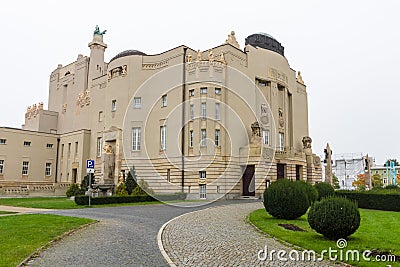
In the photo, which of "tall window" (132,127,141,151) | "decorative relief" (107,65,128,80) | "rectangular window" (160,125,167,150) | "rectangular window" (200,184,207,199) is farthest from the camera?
"decorative relief" (107,65,128,80)

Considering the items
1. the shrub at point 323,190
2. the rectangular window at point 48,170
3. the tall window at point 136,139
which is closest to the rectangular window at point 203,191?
the tall window at point 136,139

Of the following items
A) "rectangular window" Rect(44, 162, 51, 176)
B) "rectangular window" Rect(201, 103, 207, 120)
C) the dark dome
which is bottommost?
"rectangular window" Rect(44, 162, 51, 176)

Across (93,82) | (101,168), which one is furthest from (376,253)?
(93,82)

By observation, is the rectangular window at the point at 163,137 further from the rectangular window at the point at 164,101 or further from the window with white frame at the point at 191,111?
the window with white frame at the point at 191,111

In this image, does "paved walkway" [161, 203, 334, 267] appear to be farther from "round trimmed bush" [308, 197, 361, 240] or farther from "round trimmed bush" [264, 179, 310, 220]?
"round trimmed bush" [264, 179, 310, 220]

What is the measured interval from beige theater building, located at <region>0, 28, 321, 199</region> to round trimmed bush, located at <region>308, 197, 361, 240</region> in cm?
2631

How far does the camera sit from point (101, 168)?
1841 inches

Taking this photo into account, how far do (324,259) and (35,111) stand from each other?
213 feet

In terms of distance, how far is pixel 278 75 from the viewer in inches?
1871

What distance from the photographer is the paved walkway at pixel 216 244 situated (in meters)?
8.73

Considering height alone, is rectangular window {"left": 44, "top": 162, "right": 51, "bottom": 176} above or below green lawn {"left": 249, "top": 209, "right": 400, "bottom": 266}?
above

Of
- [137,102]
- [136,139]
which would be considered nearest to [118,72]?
[137,102]

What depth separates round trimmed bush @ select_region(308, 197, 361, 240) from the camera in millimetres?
11078

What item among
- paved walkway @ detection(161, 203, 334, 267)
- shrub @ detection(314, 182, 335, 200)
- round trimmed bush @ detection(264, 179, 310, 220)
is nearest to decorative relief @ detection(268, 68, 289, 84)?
shrub @ detection(314, 182, 335, 200)
